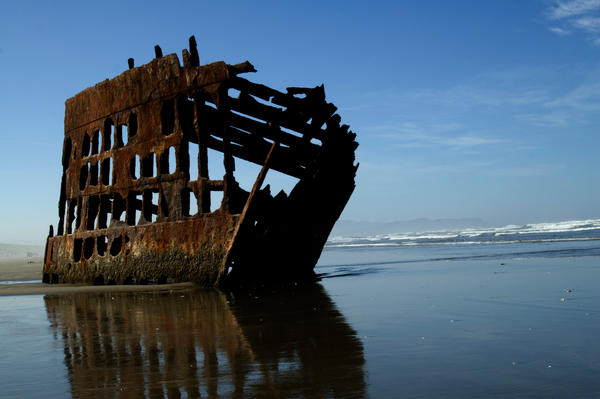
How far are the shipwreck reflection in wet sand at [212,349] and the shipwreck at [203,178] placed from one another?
66.7 inches

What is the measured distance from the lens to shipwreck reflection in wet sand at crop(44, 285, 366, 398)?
3.11m

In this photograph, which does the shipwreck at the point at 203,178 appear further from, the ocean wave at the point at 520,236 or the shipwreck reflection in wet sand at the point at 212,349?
the ocean wave at the point at 520,236

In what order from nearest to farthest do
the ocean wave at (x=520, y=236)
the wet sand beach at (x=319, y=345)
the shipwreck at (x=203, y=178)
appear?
the wet sand beach at (x=319, y=345), the shipwreck at (x=203, y=178), the ocean wave at (x=520, y=236)

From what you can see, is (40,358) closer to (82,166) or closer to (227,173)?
(227,173)

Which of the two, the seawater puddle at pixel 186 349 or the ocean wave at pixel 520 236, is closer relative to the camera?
the seawater puddle at pixel 186 349

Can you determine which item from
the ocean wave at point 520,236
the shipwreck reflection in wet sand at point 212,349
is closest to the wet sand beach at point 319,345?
the shipwreck reflection in wet sand at point 212,349

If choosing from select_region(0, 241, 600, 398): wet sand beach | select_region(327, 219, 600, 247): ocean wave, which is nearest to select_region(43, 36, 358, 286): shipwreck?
select_region(0, 241, 600, 398): wet sand beach

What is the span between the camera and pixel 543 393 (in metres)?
2.76

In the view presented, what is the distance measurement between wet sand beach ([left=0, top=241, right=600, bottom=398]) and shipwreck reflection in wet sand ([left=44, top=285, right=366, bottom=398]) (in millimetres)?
11

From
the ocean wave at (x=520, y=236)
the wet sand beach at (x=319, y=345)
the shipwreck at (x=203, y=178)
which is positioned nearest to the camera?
the wet sand beach at (x=319, y=345)

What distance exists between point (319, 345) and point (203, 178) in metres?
5.13

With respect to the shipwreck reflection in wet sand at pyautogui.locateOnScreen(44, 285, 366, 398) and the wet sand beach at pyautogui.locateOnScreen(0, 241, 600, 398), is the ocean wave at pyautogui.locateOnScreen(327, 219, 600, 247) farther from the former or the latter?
the shipwreck reflection in wet sand at pyautogui.locateOnScreen(44, 285, 366, 398)

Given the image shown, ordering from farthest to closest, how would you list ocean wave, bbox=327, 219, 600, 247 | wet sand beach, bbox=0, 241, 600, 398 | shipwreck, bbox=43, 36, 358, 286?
ocean wave, bbox=327, 219, 600, 247
shipwreck, bbox=43, 36, 358, 286
wet sand beach, bbox=0, 241, 600, 398

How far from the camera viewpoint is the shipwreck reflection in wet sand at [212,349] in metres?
3.11
